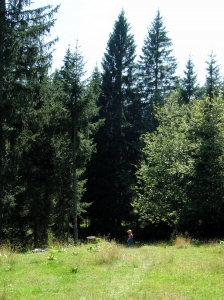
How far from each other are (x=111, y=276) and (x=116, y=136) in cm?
2216

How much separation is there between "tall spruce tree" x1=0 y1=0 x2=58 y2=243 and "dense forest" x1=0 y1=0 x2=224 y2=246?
51 millimetres

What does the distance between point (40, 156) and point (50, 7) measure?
9.39 metres

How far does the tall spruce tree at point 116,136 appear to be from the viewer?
95.5ft

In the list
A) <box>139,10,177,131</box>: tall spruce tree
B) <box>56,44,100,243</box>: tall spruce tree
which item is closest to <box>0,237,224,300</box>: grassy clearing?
<box>56,44,100,243</box>: tall spruce tree

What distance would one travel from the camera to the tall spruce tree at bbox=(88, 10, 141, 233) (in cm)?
2909

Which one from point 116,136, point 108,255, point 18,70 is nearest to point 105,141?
point 116,136

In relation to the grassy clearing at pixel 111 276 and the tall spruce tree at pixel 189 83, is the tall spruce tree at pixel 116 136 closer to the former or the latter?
the tall spruce tree at pixel 189 83

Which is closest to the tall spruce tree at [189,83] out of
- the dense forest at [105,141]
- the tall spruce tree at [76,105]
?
the dense forest at [105,141]

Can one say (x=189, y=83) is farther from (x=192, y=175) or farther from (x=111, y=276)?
(x=111, y=276)

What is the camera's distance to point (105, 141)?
1179 inches

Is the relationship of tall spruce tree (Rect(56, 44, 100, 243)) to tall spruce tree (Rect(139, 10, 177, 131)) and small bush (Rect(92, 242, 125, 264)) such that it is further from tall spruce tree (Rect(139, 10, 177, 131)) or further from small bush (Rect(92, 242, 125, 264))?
tall spruce tree (Rect(139, 10, 177, 131))

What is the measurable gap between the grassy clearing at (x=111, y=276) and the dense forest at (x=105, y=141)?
6640 mm

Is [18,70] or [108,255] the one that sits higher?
[18,70]

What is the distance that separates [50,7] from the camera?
15.7 m
